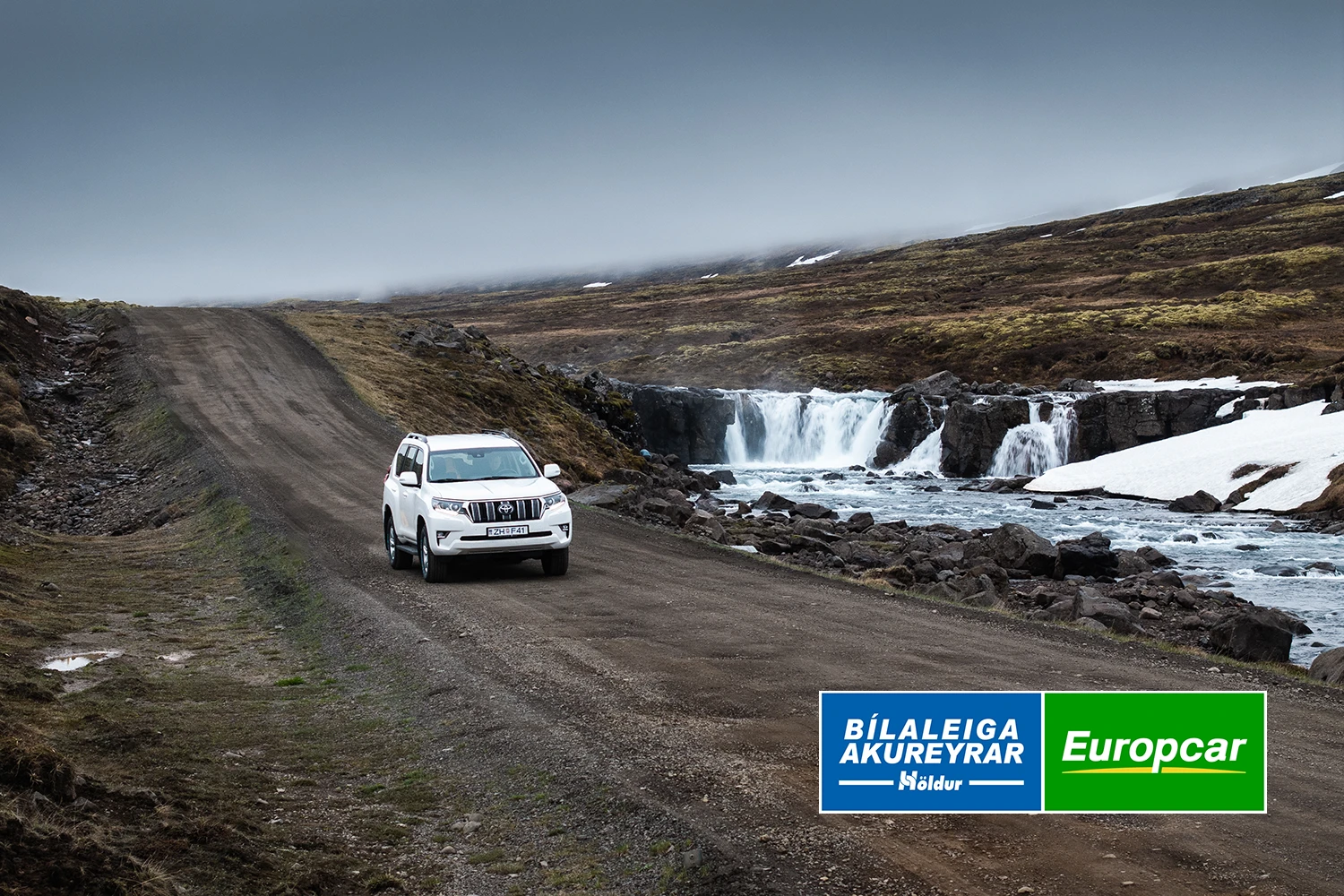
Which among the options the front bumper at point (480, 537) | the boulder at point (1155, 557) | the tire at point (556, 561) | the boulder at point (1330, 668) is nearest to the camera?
the boulder at point (1330, 668)

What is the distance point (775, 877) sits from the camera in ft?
19.9

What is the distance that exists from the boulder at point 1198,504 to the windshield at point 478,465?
29703 mm

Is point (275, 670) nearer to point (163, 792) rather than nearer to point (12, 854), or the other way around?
point (163, 792)

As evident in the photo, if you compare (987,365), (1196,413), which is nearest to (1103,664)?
(1196,413)

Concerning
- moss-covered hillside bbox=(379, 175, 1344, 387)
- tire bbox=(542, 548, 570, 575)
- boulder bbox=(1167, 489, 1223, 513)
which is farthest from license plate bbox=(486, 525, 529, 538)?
moss-covered hillside bbox=(379, 175, 1344, 387)

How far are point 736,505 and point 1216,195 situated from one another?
153 metres

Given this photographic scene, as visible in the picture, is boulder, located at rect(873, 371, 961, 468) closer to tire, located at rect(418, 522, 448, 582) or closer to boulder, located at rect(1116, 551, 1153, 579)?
boulder, located at rect(1116, 551, 1153, 579)

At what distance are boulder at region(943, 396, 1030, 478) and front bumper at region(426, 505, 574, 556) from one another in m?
42.8

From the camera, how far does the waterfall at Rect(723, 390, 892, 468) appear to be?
63094 mm

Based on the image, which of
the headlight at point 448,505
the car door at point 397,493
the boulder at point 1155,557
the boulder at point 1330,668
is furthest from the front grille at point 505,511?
the boulder at point 1155,557

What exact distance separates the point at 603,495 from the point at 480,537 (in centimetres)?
1141

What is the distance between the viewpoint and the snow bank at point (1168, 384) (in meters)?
58.6

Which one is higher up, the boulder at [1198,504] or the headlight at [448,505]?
the headlight at [448,505]

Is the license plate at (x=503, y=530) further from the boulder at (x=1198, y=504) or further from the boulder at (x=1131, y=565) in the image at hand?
the boulder at (x=1198, y=504)
